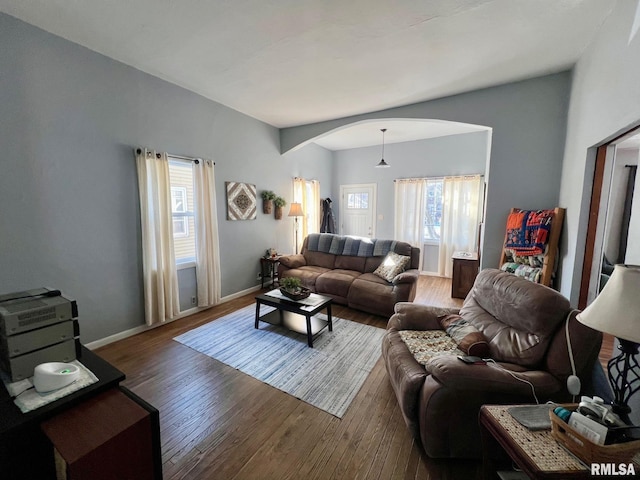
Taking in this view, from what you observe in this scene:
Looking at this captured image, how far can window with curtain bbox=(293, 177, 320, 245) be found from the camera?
5.39 metres

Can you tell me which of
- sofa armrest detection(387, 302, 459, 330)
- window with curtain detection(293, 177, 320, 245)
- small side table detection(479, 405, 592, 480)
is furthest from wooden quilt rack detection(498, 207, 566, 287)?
window with curtain detection(293, 177, 320, 245)

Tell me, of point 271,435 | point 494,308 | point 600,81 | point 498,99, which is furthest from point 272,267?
point 600,81

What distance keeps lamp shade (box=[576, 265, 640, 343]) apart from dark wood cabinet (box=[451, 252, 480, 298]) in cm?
334

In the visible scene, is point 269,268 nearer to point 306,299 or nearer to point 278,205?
point 278,205

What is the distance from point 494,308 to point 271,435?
1839mm

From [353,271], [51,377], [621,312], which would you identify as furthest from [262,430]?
[353,271]

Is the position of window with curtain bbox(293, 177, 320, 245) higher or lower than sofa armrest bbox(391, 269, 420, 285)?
higher

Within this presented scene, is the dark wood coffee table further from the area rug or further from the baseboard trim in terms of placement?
the baseboard trim

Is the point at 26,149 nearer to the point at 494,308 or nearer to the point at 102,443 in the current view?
the point at 102,443

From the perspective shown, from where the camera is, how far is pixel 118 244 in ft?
9.17

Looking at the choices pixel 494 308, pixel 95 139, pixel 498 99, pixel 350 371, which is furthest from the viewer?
pixel 498 99

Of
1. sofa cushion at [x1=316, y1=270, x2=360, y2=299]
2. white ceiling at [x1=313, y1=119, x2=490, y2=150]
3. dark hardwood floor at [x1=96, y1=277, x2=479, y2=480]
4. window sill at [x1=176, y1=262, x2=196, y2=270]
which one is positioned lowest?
dark hardwood floor at [x1=96, y1=277, x2=479, y2=480]

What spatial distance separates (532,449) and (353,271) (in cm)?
324

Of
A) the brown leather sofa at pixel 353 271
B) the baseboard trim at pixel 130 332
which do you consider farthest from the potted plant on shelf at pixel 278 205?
the baseboard trim at pixel 130 332
